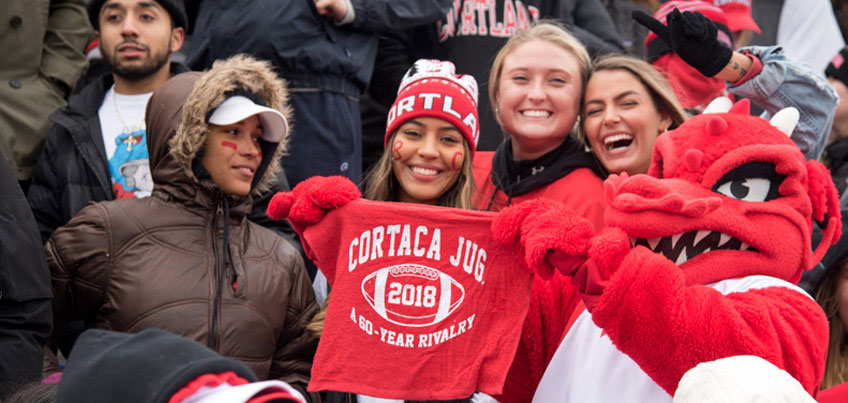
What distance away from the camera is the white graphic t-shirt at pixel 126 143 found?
3.92 metres

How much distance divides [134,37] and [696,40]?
2783mm

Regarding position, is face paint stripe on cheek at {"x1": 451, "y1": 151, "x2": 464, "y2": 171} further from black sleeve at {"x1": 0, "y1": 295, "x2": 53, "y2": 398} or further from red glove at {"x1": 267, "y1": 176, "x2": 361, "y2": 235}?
black sleeve at {"x1": 0, "y1": 295, "x2": 53, "y2": 398}

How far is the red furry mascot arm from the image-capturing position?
1.87 m

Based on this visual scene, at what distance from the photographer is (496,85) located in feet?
12.5

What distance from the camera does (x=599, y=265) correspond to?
6.47 ft

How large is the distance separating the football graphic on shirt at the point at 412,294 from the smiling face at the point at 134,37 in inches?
86.2

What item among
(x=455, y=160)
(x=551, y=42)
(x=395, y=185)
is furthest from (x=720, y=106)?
(x=395, y=185)

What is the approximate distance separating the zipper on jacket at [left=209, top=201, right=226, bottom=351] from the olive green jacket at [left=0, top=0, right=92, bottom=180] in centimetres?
132

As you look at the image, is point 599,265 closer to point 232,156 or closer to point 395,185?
point 395,185

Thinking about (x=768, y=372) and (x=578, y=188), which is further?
(x=578, y=188)

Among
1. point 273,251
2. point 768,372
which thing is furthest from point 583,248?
point 273,251

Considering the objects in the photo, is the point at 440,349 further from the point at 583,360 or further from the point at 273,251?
the point at 273,251

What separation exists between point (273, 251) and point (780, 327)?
207 cm

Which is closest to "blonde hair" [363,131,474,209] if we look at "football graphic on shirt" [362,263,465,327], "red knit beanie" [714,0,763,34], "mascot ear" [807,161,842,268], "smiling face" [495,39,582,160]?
"smiling face" [495,39,582,160]
